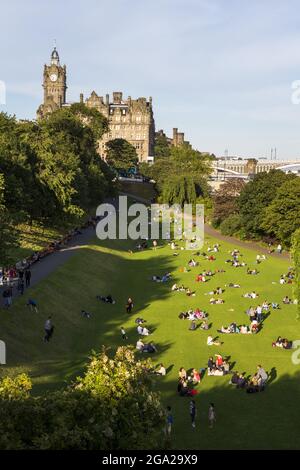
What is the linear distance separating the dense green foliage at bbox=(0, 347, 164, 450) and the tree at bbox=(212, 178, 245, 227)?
67.0 m

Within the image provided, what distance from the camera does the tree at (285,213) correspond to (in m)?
62.5

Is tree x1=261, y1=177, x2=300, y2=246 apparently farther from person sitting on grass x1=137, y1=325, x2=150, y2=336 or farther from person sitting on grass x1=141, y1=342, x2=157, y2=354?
person sitting on grass x1=141, y1=342, x2=157, y2=354

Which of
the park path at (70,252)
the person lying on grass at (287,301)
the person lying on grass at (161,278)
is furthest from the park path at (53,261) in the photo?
the person lying on grass at (287,301)

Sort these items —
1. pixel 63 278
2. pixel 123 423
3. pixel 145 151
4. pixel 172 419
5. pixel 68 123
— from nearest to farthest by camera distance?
1. pixel 123 423
2. pixel 172 419
3. pixel 63 278
4. pixel 68 123
5. pixel 145 151

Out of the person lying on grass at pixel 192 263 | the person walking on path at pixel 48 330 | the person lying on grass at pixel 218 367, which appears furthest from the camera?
the person lying on grass at pixel 192 263

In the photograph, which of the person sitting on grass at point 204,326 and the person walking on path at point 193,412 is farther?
the person sitting on grass at point 204,326

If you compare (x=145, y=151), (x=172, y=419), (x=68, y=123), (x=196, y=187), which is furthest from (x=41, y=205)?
(x=145, y=151)

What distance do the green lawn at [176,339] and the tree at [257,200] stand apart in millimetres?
16793

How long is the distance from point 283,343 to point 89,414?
2006 centimetres

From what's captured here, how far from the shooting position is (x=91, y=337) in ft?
102

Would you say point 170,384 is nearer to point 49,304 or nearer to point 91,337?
point 91,337

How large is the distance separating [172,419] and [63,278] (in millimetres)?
21878

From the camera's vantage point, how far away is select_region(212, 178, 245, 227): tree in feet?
269

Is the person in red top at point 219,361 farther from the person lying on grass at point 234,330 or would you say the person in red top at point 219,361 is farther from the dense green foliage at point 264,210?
the dense green foliage at point 264,210
